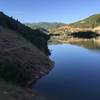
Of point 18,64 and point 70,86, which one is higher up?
point 18,64

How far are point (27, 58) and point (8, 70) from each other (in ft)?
48.1

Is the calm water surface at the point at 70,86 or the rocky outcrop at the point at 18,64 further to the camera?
the rocky outcrop at the point at 18,64

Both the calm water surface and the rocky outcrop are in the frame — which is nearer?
the calm water surface

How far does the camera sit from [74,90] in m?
35.9

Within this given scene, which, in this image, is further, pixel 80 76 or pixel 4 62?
pixel 80 76

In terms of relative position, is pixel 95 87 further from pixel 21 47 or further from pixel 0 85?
pixel 21 47

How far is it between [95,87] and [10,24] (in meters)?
44.6

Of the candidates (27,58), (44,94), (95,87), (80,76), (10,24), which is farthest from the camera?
(10,24)

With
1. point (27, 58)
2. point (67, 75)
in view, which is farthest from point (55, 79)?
point (27, 58)

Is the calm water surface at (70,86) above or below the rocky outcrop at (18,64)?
below

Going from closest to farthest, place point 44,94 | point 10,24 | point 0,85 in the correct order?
point 0,85 < point 44,94 < point 10,24

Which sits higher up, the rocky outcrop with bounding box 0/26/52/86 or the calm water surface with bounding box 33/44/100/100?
the rocky outcrop with bounding box 0/26/52/86

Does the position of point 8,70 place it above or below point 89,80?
above

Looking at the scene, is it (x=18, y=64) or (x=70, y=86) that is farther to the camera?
(x=18, y=64)
